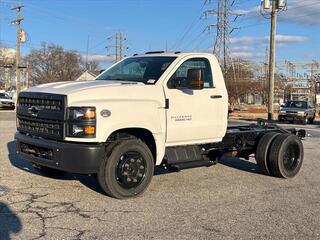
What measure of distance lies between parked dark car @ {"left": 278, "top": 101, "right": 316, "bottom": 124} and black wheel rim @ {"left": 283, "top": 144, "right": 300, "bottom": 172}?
2664cm

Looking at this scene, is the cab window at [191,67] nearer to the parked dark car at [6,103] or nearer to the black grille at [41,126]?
the black grille at [41,126]

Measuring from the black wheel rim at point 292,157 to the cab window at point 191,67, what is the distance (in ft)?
7.55

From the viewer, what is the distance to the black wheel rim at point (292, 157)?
960 cm

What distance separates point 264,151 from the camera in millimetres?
9344

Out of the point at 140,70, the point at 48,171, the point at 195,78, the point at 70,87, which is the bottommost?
the point at 48,171

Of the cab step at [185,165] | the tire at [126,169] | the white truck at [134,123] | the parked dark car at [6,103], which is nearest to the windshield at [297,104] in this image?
the parked dark car at [6,103]

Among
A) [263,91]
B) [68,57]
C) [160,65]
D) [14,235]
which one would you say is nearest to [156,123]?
[160,65]

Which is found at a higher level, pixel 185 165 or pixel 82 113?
pixel 82 113

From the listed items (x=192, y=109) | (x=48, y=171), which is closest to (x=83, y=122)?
(x=192, y=109)

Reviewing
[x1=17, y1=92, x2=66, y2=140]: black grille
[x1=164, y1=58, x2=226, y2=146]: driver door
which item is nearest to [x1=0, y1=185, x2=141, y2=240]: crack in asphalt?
[x1=17, y1=92, x2=66, y2=140]: black grille

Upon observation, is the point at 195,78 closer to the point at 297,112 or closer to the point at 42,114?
the point at 42,114

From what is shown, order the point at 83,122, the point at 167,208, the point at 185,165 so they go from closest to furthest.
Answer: the point at 83,122 → the point at 167,208 → the point at 185,165

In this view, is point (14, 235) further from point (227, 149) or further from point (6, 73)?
→ point (6, 73)

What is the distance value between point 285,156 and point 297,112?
27188mm
